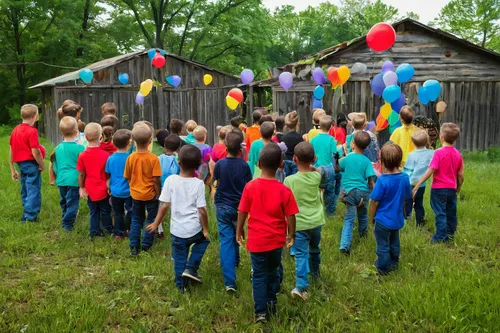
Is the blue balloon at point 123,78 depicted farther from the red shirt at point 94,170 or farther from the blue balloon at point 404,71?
the red shirt at point 94,170

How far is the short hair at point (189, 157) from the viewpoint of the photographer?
4070 millimetres

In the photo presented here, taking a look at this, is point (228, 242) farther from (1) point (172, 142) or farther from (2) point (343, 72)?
(2) point (343, 72)

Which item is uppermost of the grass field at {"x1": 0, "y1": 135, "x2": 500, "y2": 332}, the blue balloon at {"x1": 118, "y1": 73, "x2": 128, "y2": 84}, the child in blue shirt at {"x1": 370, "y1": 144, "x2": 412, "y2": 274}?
the blue balloon at {"x1": 118, "y1": 73, "x2": 128, "y2": 84}

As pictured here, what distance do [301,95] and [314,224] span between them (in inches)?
341

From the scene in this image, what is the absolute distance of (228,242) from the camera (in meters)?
4.23

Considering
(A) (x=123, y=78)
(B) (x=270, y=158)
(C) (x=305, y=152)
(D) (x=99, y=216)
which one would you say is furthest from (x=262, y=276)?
(A) (x=123, y=78)

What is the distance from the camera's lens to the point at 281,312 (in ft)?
12.0

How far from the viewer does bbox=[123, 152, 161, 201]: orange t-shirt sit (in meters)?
5.12

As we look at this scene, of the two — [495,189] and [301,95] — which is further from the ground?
[301,95]

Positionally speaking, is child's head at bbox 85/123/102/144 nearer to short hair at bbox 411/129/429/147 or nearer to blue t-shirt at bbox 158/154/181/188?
blue t-shirt at bbox 158/154/181/188

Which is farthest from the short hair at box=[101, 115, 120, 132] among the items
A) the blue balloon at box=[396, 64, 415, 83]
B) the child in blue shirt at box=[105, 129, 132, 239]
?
the blue balloon at box=[396, 64, 415, 83]

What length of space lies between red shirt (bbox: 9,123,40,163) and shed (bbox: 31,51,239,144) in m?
9.98

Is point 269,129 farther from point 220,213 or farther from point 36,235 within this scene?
point 36,235

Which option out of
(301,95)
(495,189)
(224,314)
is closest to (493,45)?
(301,95)
